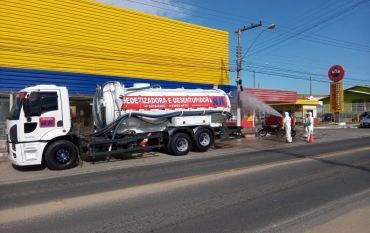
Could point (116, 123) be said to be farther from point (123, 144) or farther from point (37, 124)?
point (37, 124)

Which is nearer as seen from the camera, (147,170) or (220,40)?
(147,170)

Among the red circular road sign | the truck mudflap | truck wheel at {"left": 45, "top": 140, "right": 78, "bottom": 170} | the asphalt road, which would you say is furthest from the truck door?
the red circular road sign

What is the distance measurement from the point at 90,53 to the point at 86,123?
4.29 m

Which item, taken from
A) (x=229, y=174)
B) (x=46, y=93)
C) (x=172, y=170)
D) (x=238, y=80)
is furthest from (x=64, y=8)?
(x=229, y=174)

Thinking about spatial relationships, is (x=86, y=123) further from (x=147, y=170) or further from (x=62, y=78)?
(x=147, y=170)

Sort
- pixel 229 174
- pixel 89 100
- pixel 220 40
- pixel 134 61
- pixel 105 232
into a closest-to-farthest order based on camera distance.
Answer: pixel 105 232 < pixel 229 174 < pixel 89 100 < pixel 134 61 < pixel 220 40

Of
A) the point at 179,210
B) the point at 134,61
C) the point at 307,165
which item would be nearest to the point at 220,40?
the point at 134,61

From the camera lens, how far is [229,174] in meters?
8.84

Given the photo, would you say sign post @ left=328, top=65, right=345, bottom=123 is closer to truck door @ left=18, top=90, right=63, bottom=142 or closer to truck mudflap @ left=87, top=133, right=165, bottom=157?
truck mudflap @ left=87, top=133, right=165, bottom=157

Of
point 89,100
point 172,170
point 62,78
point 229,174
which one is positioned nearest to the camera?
point 229,174

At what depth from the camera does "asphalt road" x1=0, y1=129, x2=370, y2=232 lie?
5066 mm

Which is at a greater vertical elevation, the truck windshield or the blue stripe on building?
the blue stripe on building

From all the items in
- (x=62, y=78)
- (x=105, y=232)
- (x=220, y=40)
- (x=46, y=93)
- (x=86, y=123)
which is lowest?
(x=105, y=232)

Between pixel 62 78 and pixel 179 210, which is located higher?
pixel 62 78
